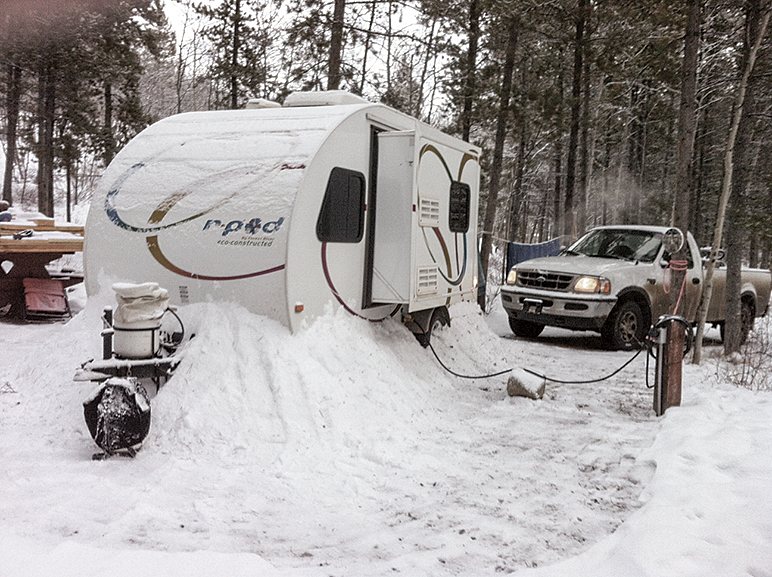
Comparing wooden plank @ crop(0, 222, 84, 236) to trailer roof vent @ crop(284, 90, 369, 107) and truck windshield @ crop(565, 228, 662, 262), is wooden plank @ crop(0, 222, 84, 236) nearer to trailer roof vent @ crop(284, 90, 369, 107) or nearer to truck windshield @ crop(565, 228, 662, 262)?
trailer roof vent @ crop(284, 90, 369, 107)

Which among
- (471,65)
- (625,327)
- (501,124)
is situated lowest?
(625,327)

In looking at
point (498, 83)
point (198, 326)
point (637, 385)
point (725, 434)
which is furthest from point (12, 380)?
point (498, 83)

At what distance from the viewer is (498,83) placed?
605 inches

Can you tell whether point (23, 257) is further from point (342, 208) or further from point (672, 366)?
point (672, 366)

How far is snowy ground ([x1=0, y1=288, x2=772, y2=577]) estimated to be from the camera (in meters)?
3.87

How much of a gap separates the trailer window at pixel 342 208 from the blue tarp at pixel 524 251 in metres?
8.32

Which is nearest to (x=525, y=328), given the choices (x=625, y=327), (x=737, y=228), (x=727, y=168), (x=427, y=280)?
(x=625, y=327)

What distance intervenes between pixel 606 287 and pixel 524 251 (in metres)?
5.16

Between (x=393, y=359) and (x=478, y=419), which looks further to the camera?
(x=393, y=359)

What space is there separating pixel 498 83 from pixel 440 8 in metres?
2.33

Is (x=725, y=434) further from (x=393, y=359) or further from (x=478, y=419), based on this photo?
(x=393, y=359)

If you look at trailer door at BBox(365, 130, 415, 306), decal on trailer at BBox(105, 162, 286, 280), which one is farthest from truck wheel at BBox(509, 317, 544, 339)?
→ decal on trailer at BBox(105, 162, 286, 280)

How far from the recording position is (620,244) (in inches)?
480

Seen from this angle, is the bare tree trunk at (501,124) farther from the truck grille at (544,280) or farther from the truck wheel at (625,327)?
the truck wheel at (625,327)
